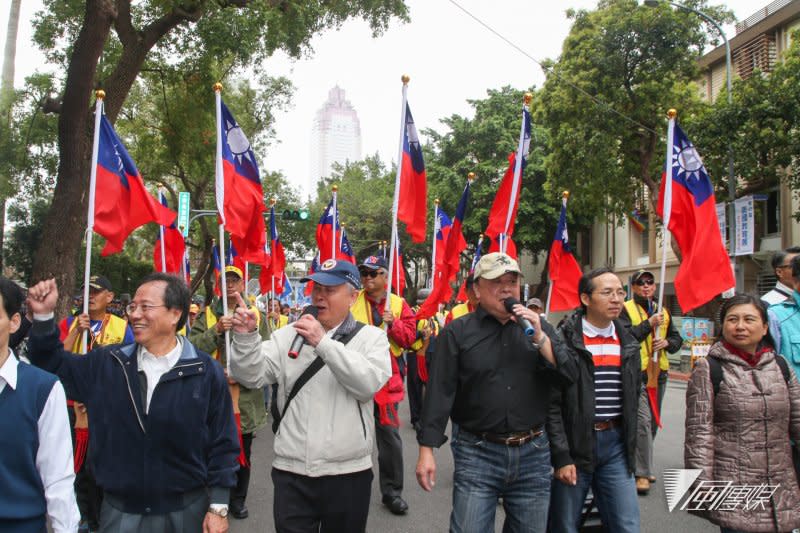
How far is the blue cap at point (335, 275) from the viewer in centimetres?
328

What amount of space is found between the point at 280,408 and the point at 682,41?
18.5m

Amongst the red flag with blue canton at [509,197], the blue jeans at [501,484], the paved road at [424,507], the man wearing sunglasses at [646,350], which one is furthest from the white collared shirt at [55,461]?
the red flag with blue canton at [509,197]

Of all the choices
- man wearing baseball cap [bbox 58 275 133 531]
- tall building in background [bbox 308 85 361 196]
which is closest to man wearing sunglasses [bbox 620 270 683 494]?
man wearing baseball cap [bbox 58 275 133 531]

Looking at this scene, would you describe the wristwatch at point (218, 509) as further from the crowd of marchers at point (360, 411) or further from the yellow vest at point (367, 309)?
the yellow vest at point (367, 309)

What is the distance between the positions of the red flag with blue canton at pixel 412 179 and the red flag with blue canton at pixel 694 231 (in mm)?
2182

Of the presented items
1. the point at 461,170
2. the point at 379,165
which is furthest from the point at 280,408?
the point at 379,165

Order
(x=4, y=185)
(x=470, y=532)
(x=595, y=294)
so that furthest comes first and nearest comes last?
(x=4, y=185) < (x=595, y=294) < (x=470, y=532)

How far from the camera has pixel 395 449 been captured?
5.59m

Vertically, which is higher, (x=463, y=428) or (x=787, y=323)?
(x=787, y=323)

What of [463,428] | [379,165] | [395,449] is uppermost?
[379,165]

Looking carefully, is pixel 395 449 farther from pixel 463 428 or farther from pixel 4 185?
pixel 4 185

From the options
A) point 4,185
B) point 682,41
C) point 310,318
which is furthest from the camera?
point 682,41

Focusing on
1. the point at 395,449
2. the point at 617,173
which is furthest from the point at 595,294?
the point at 617,173

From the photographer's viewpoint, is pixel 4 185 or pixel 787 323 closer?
pixel 787 323
